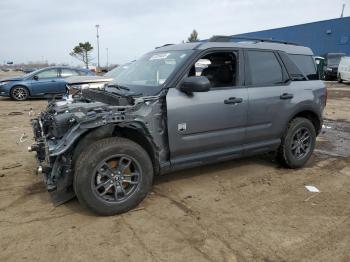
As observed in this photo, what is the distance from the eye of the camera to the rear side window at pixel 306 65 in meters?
5.71

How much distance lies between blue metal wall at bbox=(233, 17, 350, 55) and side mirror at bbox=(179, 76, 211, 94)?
109 ft

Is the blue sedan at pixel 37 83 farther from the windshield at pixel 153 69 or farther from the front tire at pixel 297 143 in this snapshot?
the front tire at pixel 297 143

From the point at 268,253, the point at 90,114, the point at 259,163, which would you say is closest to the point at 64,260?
the point at 90,114

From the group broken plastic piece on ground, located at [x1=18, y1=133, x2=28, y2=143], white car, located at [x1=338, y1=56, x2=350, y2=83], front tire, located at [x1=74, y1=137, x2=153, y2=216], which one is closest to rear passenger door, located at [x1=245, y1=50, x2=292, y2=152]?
front tire, located at [x1=74, y1=137, x2=153, y2=216]

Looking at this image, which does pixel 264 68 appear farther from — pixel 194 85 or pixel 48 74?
pixel 48 74

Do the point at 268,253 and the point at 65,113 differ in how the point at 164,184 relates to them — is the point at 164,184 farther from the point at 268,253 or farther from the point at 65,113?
the point at 268,253

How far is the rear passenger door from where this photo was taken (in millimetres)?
5055

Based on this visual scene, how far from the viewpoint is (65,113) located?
4059 millimetres

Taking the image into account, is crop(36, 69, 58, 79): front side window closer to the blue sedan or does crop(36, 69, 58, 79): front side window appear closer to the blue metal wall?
the blue sedan

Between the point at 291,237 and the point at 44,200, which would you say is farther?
the point at 44,200

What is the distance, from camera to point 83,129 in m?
3.81

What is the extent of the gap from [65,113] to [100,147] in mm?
589

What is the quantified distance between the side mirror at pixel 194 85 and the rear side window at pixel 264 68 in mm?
1024

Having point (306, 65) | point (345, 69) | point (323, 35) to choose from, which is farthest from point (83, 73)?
point (323, 35)
